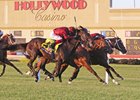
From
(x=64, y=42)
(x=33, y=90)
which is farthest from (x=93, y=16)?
(x=33, y=90)

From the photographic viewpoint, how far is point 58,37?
65.6 ft

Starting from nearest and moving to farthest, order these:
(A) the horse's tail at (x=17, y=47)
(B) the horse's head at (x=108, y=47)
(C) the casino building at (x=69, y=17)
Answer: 1. (B) the horse's head at (x=108, y=47)
2. (A) the horse's tail at (x=17, y=47)
3. (C) the casino building at (x=69, y=17)

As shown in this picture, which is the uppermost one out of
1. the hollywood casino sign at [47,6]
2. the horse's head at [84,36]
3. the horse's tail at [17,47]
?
the hollywood casino sign at [47,6]

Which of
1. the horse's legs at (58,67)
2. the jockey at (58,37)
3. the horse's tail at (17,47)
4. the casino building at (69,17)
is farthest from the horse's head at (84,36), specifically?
the casino building at (69,17)

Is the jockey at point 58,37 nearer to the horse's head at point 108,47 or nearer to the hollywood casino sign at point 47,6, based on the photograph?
the horse's head at point 108,47

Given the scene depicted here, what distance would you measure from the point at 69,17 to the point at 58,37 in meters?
39.4

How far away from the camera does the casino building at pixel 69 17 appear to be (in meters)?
56.6

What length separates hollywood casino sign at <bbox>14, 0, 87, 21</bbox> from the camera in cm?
5912

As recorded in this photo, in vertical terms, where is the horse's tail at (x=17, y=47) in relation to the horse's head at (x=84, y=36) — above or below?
below

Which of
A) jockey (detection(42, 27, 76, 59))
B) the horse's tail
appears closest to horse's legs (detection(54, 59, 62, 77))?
jockey (detection(42, 27, 76, 59))

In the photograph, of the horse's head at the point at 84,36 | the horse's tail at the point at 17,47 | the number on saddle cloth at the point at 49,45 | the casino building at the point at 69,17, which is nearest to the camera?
the horse's head at the point at 84,36

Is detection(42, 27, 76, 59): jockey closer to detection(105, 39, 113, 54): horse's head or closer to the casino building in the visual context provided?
detection(105, 39, 113, 54): horse's head

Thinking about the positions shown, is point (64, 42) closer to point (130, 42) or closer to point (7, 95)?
point (7, 95)

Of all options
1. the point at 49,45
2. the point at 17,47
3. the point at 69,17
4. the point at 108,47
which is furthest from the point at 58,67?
the point at 69,17
